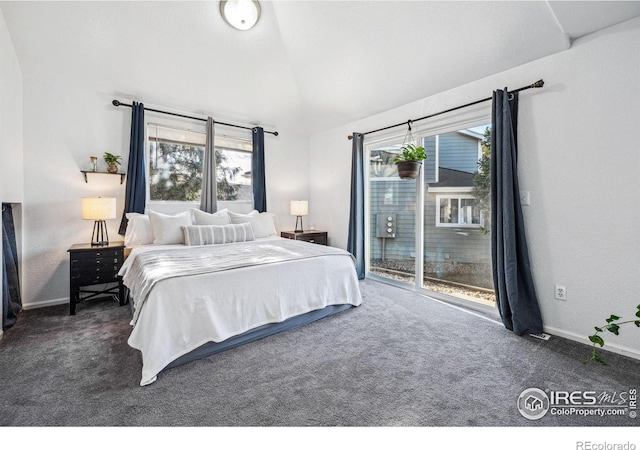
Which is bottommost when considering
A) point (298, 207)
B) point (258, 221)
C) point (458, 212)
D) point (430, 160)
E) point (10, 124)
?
point (258, 221)

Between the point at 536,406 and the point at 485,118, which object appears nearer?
the point at 536,406

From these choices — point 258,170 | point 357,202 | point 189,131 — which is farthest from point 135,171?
point 357,202

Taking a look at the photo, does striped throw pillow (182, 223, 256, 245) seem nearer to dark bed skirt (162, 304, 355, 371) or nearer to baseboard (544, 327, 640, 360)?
dark bed skirt (162, 304, 355, 371)

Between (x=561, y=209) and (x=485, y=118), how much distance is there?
1193 mm

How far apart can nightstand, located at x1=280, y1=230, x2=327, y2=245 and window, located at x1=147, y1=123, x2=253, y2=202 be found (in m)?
0.84

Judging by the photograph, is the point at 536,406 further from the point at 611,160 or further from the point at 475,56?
the point at 475,56

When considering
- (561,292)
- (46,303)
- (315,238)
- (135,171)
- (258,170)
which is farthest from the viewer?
(315,238)

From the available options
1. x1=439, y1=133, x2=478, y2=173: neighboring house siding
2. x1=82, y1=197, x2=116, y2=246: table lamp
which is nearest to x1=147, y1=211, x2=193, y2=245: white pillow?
x1=82, y1=197, x2=116, y2=246: table lamp

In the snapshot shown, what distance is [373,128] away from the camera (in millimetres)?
4305

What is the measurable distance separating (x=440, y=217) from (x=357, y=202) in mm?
1183

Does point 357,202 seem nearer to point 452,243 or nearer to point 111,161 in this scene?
point 452,243

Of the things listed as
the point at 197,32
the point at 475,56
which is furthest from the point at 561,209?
the point at 197,32

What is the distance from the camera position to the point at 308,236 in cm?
476

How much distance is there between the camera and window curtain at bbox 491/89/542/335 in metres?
2.59
